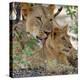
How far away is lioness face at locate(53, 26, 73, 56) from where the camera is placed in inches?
78.5

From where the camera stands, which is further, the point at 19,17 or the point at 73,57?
the point at 73,57

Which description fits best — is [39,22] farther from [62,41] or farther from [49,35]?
[62,41]

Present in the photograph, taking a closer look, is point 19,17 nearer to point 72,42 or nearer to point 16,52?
point 16,52

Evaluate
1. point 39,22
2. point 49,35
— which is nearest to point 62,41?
point 49,35

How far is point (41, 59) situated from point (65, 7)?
1.67ft

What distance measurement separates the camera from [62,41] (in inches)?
79.3

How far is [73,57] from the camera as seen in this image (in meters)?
2.05

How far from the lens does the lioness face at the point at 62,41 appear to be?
1993 millimetres

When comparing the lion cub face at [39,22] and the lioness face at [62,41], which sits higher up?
the lion cub face at [39,22]

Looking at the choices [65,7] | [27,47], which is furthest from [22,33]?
[65,7]

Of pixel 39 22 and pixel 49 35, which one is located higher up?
pixel 39 22

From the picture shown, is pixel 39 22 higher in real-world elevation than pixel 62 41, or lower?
higher

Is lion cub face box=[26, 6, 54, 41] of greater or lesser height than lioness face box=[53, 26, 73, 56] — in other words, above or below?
above

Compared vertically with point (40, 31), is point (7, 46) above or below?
below
